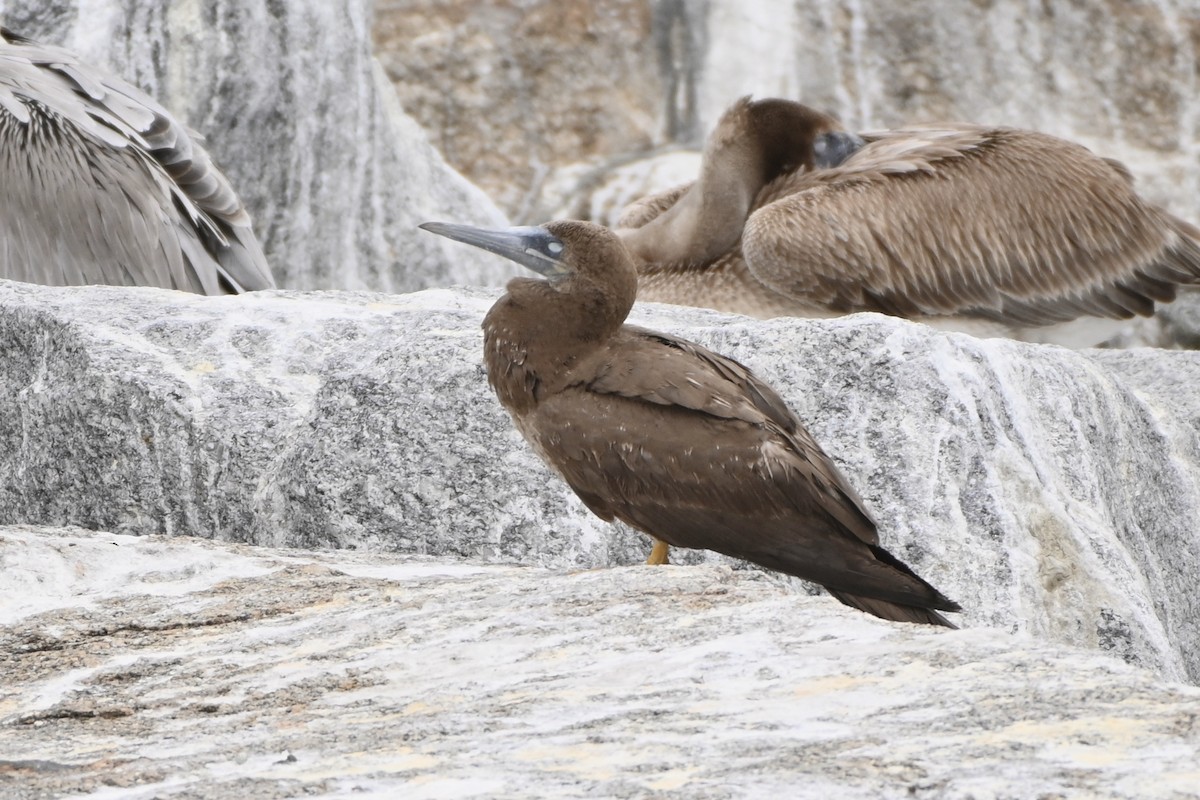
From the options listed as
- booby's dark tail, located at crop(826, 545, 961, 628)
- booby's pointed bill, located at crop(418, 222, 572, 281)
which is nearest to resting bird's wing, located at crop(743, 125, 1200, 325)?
booby's pointed bill, located at crop(418, 222, 572, 281)

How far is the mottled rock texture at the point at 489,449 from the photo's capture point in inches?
173

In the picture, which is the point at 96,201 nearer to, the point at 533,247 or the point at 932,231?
the point at 533,247

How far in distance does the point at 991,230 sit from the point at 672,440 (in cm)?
434

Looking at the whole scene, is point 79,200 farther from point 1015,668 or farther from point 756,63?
point 756,63

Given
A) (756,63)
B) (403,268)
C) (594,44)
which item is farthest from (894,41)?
(403,268)

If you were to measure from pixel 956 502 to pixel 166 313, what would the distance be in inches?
95.2

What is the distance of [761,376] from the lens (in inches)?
182

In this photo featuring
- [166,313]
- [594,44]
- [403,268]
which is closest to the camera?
[166,313]

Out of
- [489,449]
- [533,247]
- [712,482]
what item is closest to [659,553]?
[712,482]

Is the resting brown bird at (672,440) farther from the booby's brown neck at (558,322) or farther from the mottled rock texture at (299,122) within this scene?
the mottled rock texture at (299,122)

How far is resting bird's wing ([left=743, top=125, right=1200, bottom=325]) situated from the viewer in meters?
7.72

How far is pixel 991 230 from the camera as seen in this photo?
26.0ft

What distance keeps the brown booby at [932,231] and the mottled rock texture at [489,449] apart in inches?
94.6

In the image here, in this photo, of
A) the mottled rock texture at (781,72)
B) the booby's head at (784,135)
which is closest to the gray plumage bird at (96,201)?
the booby's head at (784,135)
